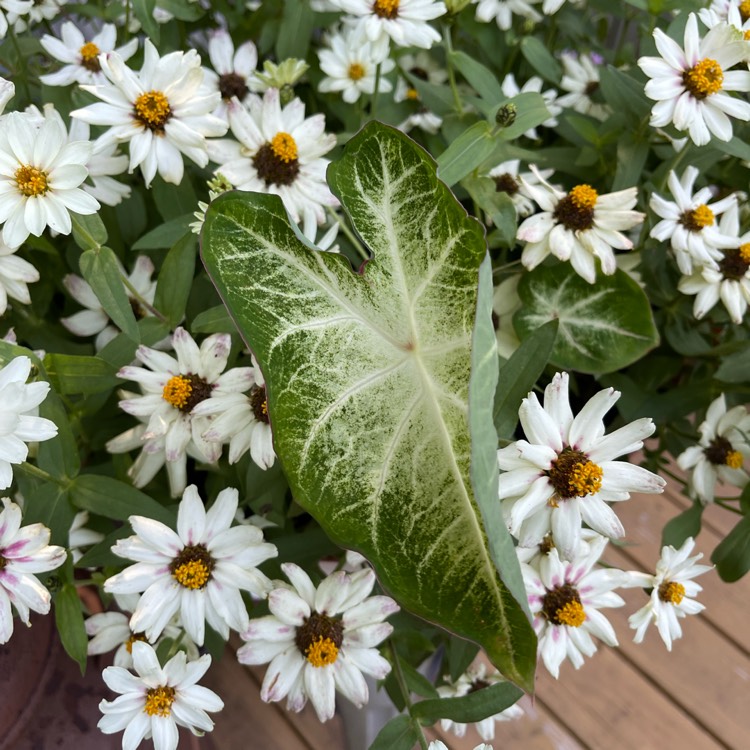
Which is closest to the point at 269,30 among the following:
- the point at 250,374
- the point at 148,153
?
the point at 148,153

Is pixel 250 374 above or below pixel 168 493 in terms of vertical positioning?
above

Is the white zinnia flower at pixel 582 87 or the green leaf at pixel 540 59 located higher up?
the green leaf at pixel 540 59

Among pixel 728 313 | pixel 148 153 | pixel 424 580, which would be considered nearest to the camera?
pixel 424 580

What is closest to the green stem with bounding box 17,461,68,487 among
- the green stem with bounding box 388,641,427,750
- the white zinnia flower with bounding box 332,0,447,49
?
the green stem with bounding box 388,641,427,750

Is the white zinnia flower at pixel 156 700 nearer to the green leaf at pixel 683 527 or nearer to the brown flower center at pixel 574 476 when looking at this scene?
the brown flower center at pixel 574 476

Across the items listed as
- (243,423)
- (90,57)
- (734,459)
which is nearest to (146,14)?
(90,57)

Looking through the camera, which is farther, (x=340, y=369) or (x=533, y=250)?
(x=533, y=250)

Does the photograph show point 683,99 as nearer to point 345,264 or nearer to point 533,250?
point 533,250

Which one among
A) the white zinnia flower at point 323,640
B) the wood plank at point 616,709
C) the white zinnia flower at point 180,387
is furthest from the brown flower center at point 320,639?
the wood plank at point 616,709
